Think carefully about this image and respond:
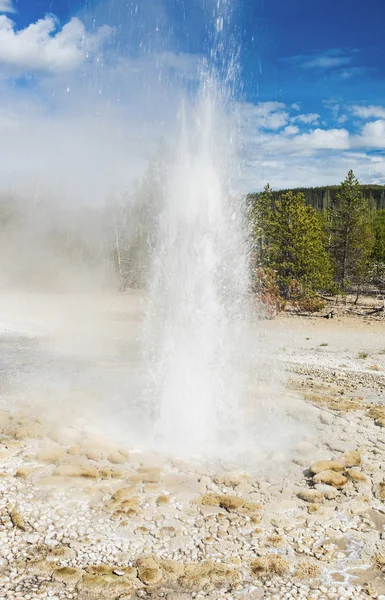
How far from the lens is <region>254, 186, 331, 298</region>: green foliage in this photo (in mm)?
21984

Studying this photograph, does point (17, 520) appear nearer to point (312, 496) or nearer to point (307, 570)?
point (307, 570)

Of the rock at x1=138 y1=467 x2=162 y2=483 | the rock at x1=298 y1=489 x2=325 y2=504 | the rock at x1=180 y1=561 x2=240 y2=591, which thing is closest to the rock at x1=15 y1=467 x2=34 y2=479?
the rock at x1=138 y1=467 x2=162 y2=483

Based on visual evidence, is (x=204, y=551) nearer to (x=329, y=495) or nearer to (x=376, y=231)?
(x=329, y=495)

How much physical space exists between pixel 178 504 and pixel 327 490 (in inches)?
72.1

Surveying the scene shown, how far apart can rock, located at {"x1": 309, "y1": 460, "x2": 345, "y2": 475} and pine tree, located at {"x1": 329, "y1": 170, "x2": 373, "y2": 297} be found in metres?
20.8

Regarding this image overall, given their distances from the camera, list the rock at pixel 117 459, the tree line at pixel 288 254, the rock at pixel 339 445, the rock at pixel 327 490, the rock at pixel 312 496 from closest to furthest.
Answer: the rock at pixel 312 496 → the rock at pixel 327 490 → the rock at pixel 117 459 → the rock at pixel 339 445 → the tree line at pixel 288 254

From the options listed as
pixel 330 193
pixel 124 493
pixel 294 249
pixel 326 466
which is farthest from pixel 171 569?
pixel 330 193

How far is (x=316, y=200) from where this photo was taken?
94.8 meters

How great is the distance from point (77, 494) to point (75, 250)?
24.1 meters

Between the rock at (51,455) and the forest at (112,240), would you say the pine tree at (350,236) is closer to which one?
the forest at (112,240)

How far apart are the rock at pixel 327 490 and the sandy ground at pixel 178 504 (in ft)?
0.07

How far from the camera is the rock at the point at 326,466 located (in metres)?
6.93

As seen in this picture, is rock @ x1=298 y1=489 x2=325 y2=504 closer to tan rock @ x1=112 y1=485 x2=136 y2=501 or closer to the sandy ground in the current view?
the sandy ground

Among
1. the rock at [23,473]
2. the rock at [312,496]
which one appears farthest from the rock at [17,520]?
the rock at [312,496]
